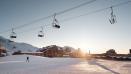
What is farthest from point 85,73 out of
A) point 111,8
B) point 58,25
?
point 111,8

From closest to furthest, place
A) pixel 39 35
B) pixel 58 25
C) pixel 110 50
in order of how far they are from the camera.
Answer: pixel 58 25 → pixel 39 35 → pixel 110 50

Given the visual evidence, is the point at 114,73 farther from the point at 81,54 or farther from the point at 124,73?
the point at 81,54

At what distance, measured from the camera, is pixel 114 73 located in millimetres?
22281

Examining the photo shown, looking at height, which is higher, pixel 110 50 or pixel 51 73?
pixel 110 50

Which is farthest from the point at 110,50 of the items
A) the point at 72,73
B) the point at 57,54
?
the point at 72,73

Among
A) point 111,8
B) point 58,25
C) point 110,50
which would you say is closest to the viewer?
point 111,8

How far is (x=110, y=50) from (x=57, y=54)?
19691 millimetres

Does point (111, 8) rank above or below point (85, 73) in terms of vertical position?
above

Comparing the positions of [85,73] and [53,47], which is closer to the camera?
[85,73]

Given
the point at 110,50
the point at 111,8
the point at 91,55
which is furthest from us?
the point at 110,50

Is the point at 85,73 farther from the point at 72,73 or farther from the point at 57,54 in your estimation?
the point at 57,54

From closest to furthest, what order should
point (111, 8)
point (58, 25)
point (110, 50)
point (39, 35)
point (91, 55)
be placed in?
point (111, 8), point (58, 25), point (39, 35), point (91, 55), point (110, 50)

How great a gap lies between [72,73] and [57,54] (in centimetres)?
4886

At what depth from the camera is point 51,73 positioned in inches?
869
